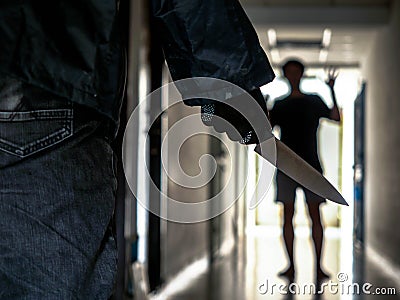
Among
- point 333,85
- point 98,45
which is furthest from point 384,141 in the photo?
point 98,45

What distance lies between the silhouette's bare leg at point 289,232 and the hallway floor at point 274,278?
7cm

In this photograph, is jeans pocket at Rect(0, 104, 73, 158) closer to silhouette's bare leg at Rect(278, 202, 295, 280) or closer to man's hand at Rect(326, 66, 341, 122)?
man's hand at Rect(326, 66, 341, 122)

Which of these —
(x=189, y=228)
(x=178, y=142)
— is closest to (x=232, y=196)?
(x=189, y=228)

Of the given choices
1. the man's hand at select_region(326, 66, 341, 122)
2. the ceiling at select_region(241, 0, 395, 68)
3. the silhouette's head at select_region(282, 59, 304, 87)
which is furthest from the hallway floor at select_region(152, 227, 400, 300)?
the ceiling at select_region(241, 0, 395, 68)

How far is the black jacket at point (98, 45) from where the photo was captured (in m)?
0.95

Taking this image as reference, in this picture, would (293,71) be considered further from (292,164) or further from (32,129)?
(32,129)

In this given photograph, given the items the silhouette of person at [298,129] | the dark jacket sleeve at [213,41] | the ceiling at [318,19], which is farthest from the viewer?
the ceiling at [318,19]

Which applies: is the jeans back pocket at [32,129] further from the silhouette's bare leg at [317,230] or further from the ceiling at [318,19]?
the ceiling at [318,19]

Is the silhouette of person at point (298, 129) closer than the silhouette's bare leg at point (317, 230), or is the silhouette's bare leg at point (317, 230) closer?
the silhouette of person at point (298, 129)

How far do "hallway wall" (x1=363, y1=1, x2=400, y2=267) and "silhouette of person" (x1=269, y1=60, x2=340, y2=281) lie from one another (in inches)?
62.4

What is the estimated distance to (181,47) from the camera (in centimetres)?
109

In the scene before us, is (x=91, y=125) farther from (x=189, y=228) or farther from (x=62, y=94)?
(x=189, y=228)

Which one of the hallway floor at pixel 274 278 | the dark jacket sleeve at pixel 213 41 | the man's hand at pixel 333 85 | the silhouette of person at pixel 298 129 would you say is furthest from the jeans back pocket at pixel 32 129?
the silhouette of person at pixel 298 129

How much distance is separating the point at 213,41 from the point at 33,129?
27 cm
